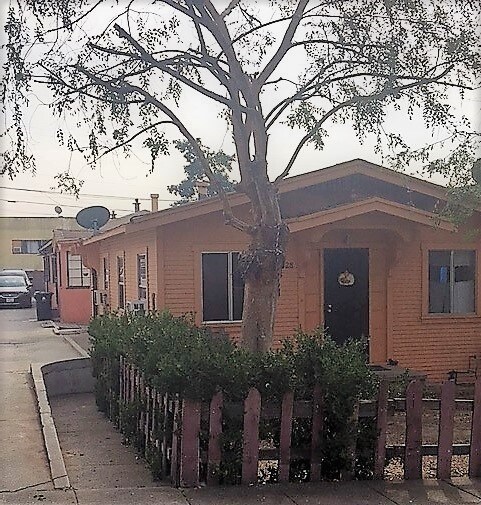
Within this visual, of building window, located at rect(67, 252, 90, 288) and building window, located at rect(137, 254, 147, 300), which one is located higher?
building window, located at rect(137, 254, 147, 300)

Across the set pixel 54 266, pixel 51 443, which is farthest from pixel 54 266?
pixel 51 443

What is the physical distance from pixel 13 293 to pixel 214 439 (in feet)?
107

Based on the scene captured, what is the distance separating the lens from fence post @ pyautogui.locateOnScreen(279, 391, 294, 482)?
6.54m

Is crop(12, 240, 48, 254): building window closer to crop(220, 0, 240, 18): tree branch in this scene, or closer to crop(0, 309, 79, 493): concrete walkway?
crop(0, 309, 79, 493): concrete walkway

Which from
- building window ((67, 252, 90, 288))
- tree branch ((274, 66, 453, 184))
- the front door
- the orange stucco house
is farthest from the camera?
building window ((67, 252, 90, 288))

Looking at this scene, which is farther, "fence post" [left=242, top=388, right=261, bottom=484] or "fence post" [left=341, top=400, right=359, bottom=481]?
"fence post" [left=341, top=400, right=359, bottom=481]

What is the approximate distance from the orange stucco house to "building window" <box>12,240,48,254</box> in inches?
1698

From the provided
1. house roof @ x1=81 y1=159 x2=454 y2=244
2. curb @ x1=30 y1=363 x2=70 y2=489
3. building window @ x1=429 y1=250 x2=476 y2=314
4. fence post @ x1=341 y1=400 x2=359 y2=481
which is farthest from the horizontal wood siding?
fence post @ x1=341 y1=400 x2=359 y2=481

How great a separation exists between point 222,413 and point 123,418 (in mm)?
2762

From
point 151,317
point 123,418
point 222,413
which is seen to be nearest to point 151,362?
point 222,413

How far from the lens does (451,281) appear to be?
14.9 meters

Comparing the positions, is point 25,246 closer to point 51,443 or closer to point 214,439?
point 51,443

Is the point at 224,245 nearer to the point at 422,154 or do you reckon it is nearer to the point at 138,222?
the point at 138,222

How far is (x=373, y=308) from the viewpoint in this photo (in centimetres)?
1462
